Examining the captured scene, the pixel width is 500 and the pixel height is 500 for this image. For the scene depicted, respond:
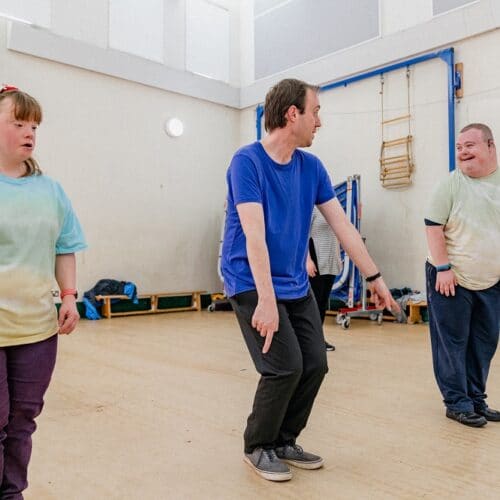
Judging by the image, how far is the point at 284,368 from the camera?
5.86ft

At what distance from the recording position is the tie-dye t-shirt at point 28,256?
136 centimetres

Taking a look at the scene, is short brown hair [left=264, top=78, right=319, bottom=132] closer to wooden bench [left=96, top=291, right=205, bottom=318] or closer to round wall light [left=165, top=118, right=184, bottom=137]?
wooden bench [left=96, top=291, right=205, bottom=318]

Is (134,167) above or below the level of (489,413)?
above

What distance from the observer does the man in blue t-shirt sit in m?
1.77

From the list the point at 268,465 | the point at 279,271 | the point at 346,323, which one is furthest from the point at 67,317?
the point at 346,323

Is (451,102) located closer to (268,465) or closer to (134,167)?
(134,167)

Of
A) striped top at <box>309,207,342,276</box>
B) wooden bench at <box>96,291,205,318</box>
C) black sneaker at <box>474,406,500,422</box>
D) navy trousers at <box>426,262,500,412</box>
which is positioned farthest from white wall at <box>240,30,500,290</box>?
black sneaker at <box>474,406,500,422</box>

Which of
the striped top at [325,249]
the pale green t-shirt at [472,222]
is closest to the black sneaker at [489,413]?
the pale green t-shirt at [472,222]

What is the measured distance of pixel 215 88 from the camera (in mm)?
8352

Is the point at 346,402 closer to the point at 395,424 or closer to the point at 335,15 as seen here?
the point at 395,424

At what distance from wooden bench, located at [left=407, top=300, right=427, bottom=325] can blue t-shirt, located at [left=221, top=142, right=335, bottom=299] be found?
4.39 m

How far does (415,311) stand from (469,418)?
12.3 feet

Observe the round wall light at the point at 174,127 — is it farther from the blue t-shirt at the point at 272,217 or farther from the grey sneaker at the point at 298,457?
the grey sneaker at the point at 298,457

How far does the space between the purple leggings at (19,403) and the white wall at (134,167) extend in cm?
567
